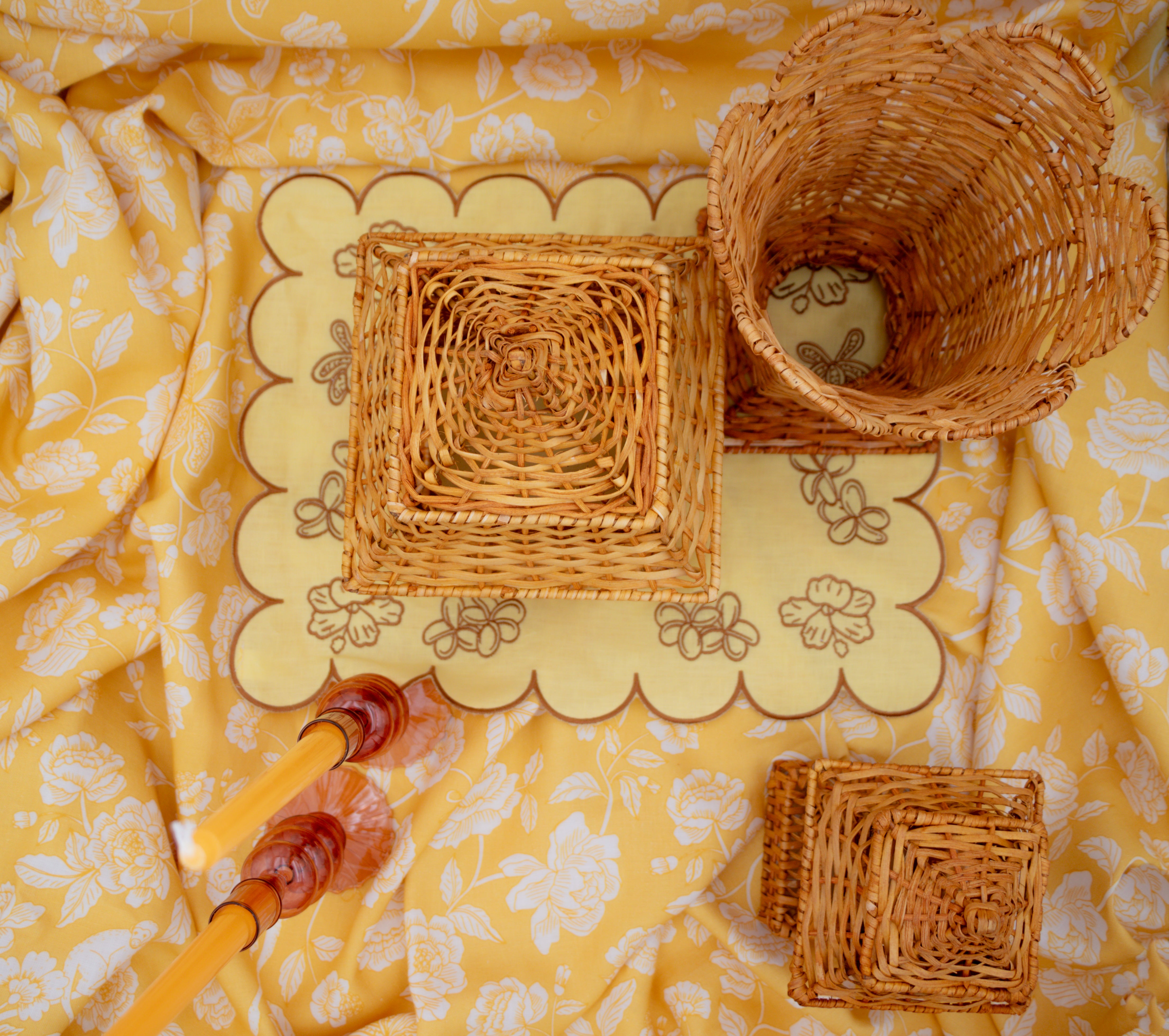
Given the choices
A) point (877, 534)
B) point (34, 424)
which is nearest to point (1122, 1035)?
point (877, 534)

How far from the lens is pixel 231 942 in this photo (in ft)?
1.91

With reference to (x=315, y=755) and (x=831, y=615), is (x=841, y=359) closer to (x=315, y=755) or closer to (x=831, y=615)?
(x=831, y=615)

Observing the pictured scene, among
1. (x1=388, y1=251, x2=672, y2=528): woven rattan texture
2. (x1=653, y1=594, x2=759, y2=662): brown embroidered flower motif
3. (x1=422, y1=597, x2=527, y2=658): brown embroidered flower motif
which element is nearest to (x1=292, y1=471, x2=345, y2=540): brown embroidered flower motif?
(x1=422, y1=597, x2=527, y2=658): brown embroidered flower motif

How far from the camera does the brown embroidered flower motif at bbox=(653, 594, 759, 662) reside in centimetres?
95

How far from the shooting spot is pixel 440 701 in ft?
3.13

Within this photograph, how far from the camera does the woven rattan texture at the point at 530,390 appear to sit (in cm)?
70

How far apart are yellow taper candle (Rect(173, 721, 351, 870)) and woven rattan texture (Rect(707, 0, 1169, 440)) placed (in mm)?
478

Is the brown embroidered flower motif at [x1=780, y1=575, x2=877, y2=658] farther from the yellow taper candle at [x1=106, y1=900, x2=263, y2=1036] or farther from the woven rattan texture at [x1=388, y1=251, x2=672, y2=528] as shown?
Result: the yellow taper candle at [x1=106, y1=900, x2=263, y2=1036]

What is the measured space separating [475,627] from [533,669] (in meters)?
0.09

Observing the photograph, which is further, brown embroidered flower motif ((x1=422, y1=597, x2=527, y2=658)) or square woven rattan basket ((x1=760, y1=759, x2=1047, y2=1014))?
brown embroidered flower motif ((x1=422, y1=597, x2=527, y2=658))

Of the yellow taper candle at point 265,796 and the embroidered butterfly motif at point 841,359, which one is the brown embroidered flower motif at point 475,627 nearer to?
the yellow taper candle at point 265,796

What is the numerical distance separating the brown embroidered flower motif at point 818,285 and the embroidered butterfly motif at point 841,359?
0.04m

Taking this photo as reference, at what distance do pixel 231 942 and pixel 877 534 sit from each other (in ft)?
2.48

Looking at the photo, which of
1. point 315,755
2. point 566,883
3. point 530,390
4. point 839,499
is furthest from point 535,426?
point 566,883
